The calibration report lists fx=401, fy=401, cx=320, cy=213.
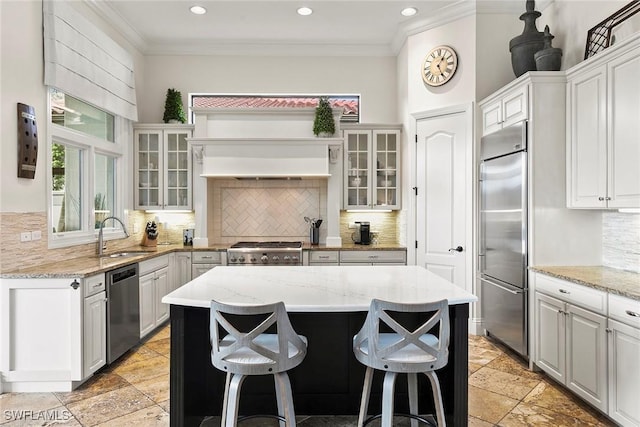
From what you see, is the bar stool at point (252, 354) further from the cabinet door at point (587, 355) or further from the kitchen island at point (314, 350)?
the cabinet door at point (587, 355)

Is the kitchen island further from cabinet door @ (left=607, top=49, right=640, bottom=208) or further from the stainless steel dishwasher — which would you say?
cabinet door @ (left=607, top=49, right=640, bottom=208)

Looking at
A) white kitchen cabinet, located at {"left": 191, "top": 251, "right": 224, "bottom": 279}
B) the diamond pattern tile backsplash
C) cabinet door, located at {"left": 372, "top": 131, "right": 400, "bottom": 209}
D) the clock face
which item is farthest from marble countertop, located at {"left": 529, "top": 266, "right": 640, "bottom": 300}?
white kitchen cabinet, located at {"left": 191, "top": 251, "right": 224, "bottom": 279}

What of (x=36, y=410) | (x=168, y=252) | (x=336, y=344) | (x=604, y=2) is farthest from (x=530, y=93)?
(x=36, y=410)

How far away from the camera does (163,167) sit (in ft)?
17.0

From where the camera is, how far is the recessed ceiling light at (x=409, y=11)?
4409mm

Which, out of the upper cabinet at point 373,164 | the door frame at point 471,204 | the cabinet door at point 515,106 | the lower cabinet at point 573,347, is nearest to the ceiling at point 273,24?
the door frame at point 471,204

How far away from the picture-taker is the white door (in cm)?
434

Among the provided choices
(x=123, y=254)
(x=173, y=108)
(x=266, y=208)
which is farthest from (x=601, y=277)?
(x=173, y=108)

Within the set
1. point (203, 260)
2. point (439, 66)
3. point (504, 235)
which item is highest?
point (439, 66)

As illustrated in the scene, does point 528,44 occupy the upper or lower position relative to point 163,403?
upper

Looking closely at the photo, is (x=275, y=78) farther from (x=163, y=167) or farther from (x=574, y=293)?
(x=574, y=293)

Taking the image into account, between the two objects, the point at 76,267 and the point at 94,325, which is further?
the point at 76,267

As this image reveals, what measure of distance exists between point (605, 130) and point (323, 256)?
10.0 ft

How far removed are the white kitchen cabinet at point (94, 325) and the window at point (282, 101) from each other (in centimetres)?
311
